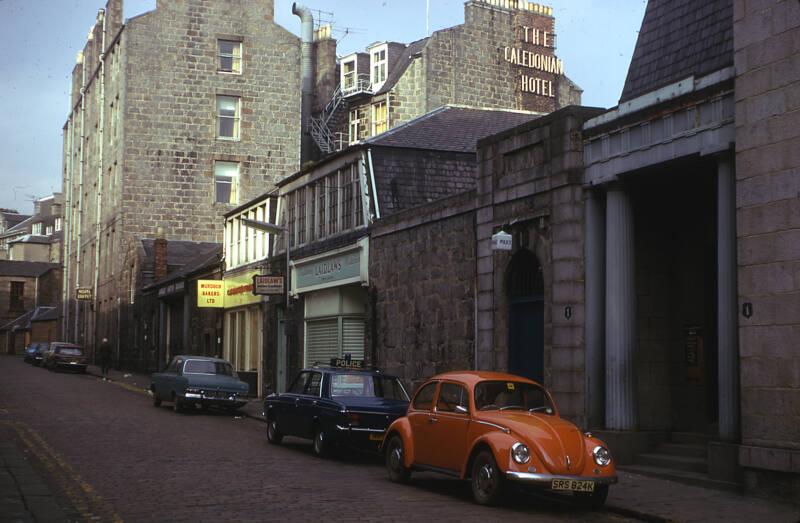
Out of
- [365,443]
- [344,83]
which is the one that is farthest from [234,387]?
[344,83]

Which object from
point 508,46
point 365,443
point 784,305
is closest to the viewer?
point 784,305

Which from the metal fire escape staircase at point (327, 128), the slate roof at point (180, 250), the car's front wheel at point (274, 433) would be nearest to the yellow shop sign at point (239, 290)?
the slate roof at point (180, 250)

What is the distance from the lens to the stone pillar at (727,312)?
14453 mm

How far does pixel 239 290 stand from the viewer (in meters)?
38.1

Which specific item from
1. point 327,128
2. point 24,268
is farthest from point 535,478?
point 24,268

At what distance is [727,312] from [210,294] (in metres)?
27.9

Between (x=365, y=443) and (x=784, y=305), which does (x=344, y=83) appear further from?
(x=784, y=305)

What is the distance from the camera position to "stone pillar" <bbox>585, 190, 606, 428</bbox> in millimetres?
17859

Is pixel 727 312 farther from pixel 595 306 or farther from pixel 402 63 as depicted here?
pixel 402 63

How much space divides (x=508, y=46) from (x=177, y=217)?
18479 mm

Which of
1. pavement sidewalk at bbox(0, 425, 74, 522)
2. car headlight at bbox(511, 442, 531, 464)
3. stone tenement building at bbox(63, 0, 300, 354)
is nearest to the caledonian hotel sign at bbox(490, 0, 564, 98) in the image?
stone tenement building at bbox(63, 0, 300, 354)

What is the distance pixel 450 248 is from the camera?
2303 centimetres

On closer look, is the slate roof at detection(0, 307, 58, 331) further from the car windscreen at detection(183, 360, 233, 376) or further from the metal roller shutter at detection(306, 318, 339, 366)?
the car windscreen at detection(183, 360, 233, 376)

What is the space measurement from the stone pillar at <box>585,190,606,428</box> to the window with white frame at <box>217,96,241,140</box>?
3876 cm
